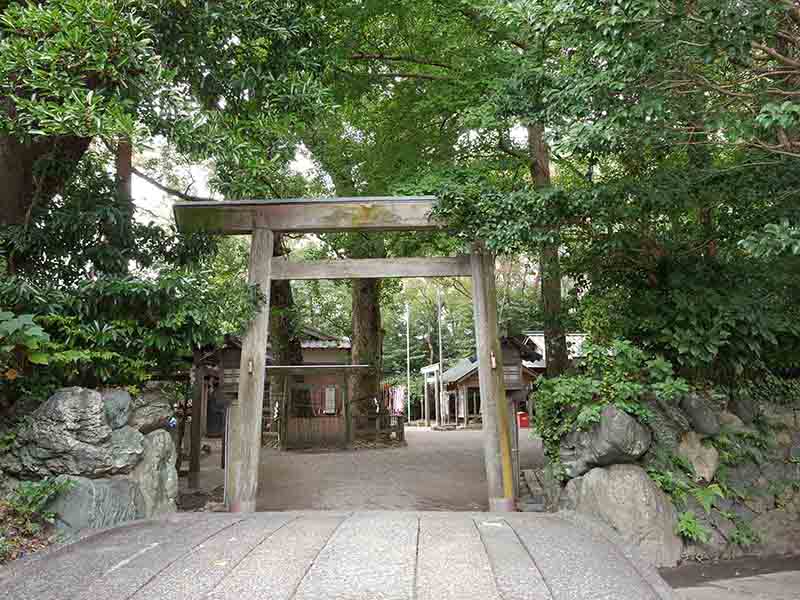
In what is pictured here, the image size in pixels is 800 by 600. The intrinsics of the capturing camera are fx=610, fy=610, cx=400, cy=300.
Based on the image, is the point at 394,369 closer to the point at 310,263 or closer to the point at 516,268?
the point at 516,268

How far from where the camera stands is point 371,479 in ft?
33.5

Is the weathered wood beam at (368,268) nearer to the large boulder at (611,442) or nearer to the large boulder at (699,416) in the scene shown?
the large boulder at (611,442)

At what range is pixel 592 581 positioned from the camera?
422 cm

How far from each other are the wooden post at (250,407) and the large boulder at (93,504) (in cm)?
130

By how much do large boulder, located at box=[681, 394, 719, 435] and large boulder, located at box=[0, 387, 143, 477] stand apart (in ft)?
21.2

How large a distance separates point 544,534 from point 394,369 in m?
32.2

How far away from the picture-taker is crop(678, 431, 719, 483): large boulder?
720 centimetres

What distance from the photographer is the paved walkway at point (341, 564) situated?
397 cm

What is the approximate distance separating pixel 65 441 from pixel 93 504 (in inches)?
26.5

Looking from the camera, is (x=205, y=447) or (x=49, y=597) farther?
(x=205, y=447)

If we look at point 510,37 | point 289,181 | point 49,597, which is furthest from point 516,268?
point 49,597

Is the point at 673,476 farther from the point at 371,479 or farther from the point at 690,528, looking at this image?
the point at 371,479

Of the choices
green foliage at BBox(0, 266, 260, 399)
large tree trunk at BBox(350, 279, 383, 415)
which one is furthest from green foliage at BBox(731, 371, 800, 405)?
large tree trunk at BBox(350, 279, 383, 415)

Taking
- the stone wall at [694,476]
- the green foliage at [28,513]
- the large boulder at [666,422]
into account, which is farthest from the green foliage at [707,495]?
the green foliage at [28,513]
